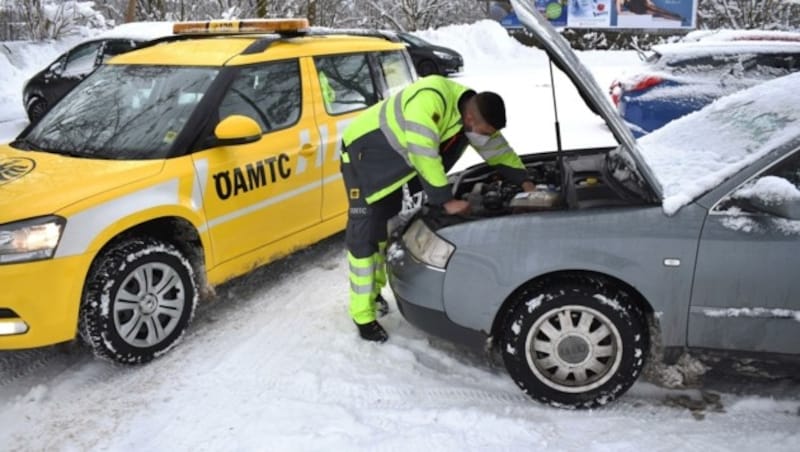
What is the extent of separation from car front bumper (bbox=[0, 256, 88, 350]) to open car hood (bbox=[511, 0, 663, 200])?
→ 247 centimetres

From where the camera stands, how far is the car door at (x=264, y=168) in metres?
4.09

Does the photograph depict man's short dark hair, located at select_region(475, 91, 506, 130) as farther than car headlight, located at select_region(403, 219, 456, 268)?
Yes

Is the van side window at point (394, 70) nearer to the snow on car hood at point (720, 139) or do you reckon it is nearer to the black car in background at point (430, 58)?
the snow on car hood at point (720, 139)

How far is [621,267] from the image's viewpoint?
3.05 m

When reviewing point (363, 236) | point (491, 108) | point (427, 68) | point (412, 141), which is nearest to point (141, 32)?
point (427, 68)

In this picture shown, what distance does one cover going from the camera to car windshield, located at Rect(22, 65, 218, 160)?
400 cm

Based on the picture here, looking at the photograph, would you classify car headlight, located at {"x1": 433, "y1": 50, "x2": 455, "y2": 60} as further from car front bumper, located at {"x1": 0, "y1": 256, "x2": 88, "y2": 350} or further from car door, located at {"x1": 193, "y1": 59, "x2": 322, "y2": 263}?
car front bumper, located at {"x1": 0, "y1": 256, "x2": 88, "y2": 350}

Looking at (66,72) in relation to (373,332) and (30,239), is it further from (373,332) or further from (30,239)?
(373,332)

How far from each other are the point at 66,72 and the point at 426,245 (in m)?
10.1

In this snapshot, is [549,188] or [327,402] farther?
[549,188]

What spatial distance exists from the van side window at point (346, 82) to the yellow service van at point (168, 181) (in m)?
0.01

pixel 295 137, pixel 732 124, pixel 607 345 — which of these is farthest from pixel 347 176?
pixel 732 124

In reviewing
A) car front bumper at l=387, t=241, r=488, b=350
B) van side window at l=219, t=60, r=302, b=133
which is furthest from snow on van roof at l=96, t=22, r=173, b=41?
car front bumper at l=387, t=241, r=488, b=350

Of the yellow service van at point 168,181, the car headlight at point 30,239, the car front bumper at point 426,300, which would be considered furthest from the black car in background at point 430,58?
the car headlight at point 30,239
